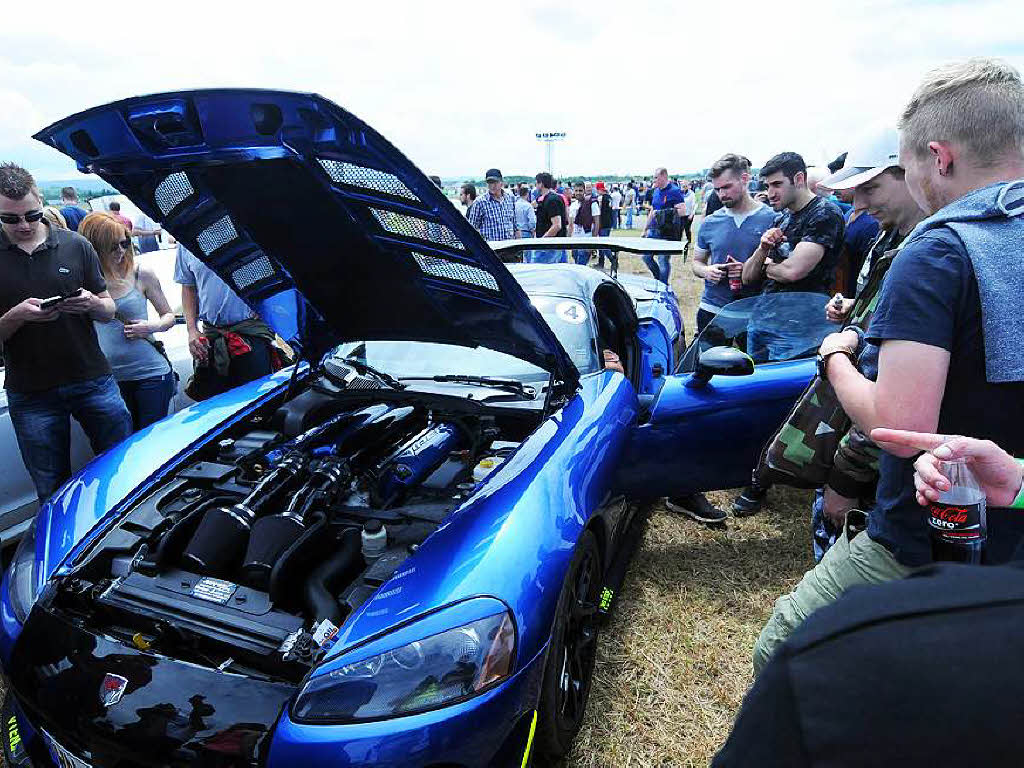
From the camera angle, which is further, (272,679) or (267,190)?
(267,190)

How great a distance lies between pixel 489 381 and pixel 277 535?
1105 millimetres

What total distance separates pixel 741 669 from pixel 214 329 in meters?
3.34

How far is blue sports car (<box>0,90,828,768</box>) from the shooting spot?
1470 mm

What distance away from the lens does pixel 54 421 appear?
9.48ft

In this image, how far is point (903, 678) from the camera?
455mm

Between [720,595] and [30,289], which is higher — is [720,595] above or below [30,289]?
below

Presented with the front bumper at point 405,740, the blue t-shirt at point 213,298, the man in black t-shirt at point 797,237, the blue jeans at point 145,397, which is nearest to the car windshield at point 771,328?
the man in black t-shirt at point 797,237

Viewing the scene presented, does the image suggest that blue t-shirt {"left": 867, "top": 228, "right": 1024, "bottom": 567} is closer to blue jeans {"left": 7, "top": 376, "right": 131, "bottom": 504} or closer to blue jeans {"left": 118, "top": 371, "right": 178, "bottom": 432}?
blue jeans {"left": 7, "top": 376, "right": 131, "bottom": 504}

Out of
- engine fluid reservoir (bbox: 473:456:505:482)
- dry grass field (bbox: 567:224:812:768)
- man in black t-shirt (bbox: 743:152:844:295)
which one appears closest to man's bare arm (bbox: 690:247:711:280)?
man in black t-shirt (bbox: 743:152:844:295)

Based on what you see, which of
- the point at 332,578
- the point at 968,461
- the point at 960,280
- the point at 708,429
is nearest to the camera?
the point at 968,461

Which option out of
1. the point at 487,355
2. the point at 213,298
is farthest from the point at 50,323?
the point at 487,355

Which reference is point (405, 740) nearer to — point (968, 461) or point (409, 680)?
point (409, 680)

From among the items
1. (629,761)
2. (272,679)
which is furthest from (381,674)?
(629,761)

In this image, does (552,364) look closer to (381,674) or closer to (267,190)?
(267,190)
